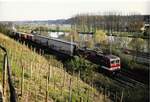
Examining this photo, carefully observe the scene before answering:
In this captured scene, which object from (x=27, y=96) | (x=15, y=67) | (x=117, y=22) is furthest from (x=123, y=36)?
(x=27, y=96)

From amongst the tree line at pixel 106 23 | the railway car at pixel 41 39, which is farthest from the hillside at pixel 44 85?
the tree line at pixel 106 23

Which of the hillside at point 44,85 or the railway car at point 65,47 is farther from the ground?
the railway car at point 65,47

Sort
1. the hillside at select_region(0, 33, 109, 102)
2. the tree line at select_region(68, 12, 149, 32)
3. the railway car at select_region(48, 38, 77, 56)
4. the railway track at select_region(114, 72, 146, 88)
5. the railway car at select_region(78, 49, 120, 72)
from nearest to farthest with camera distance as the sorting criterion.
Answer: the hillside at select_region(0, 33, 109, 102)
the railway track at select_region(114, 72, 146, 88)
the railway car at select_region(78, 49, 120, 72)
the railway car at select_region(48, 38, 77, 56)
the tree line at select_region(68, 12, 149, 32)

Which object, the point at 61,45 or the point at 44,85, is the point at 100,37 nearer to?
the point at 61,45

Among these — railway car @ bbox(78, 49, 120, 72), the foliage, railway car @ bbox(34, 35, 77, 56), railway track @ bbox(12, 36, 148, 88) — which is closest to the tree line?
the foliage

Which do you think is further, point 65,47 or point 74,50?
point 65,47

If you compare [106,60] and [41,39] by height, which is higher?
[41,39]

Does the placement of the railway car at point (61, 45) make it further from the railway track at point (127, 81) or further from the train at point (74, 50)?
the railway track at point (127, 81)

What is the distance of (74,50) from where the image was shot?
20.2ft

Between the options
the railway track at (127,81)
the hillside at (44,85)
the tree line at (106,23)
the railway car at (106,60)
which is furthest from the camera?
the tree line at (106,23)

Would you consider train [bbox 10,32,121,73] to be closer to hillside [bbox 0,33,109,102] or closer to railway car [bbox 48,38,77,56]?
railway car [bbox 48,38,77,56]

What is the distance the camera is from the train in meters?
5.37

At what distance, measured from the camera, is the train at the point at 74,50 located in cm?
537

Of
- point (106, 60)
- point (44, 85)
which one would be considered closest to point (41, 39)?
point (106, 60)
